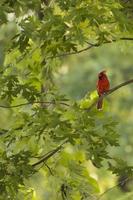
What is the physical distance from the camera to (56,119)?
174 inches

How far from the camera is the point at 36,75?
5766 mm

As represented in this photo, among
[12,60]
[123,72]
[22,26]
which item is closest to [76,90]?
[123,72]

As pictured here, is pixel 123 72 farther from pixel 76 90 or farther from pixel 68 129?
pixel 68 129

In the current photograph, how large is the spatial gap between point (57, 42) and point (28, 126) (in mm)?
581

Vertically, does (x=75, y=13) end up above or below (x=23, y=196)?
above

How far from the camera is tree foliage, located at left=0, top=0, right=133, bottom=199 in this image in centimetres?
440

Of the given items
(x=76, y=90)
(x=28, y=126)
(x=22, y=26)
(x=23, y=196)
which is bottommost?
(x=76, y=90)

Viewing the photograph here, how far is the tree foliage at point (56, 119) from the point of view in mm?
4398

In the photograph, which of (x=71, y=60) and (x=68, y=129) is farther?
(x=71, y=60)

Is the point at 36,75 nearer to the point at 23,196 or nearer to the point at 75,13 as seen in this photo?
the point at 23,196

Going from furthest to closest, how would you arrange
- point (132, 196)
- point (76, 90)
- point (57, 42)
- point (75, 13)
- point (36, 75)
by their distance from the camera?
point (76, 90) < point (36, 75) < point (57, 42) < point (132, 196) < point (75, 13)

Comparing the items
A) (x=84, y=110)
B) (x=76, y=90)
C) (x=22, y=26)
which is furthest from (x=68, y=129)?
(x=76, y=90)

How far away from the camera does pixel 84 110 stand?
4.64m

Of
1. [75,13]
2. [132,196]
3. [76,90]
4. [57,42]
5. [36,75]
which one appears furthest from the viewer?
[76,90]
